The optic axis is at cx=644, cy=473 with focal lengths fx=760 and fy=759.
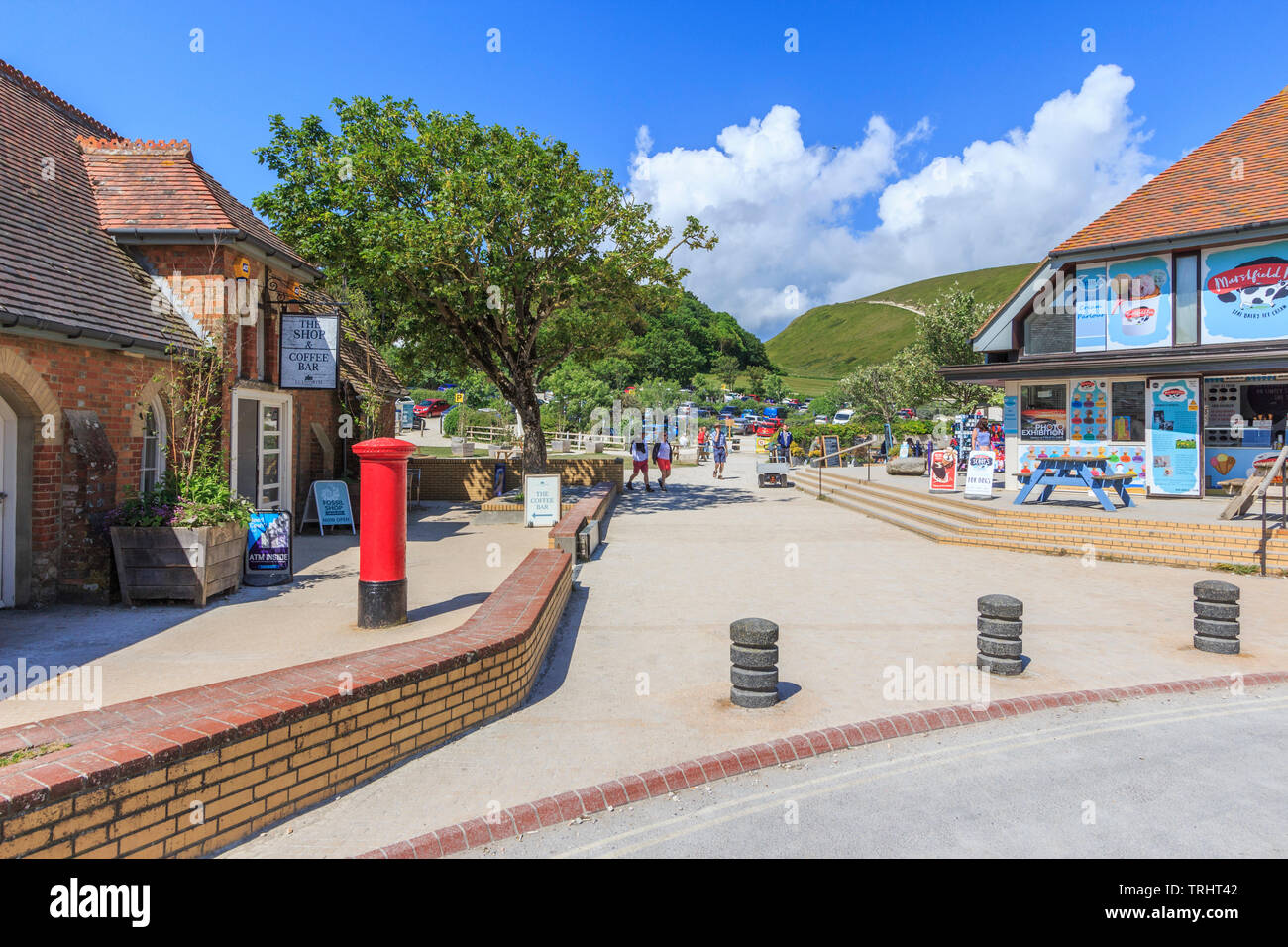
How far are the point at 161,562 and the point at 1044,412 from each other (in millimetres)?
18618

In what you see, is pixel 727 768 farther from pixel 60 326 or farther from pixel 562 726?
pixel 60 326

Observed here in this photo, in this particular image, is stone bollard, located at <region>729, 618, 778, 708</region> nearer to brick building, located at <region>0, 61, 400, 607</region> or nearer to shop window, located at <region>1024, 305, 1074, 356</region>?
brick building, located at <region>0, 61, 400, 607</region>

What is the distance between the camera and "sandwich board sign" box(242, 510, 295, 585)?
8820 millimetres

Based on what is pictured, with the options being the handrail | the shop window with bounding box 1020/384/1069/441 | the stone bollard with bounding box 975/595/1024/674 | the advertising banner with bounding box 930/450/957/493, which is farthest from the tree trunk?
the handrail

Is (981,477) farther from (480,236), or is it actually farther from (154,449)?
(154,449)

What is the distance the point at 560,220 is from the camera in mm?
15492

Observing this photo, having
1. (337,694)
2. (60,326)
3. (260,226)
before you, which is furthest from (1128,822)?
(260,226)

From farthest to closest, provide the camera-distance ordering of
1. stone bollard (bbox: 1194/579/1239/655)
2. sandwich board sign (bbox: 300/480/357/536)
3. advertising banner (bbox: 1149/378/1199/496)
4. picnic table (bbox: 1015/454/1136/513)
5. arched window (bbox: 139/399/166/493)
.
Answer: advertising banner (bbox: 1149/378/1199/496)
picnic table (bbox: 1015/454/1136/513)
sandwich board sign (bbox: 300/480/357/536)
arched window (bbox: 139/399/166/493)
stone bollard (bbox: 1194/579/1239/655)

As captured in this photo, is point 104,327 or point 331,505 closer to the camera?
point 104,327

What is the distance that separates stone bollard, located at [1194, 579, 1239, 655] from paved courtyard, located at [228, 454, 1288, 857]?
14 cm

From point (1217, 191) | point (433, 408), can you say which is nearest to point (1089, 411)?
point (1217, 191)

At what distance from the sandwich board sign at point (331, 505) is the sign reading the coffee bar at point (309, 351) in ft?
7.83

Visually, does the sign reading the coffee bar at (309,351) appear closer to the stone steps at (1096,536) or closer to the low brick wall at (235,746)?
the low brick wall at (235,746)

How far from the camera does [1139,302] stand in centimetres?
1720
